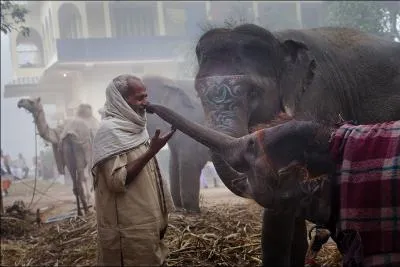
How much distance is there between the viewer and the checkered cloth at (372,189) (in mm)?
2020

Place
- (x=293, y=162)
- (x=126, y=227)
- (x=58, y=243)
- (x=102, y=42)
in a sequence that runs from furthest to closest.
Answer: (x=102, y=42)
(x=58, y=243)
(x=126, y=227)
(x=293, y=162)

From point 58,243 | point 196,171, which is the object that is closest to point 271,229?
point 58,243

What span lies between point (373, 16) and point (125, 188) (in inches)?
524

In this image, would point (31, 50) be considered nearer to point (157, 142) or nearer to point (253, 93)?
point (253, 93)

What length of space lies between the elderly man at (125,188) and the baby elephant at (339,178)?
116 centimetres

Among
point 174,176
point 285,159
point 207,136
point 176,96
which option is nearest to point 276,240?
point 207,136

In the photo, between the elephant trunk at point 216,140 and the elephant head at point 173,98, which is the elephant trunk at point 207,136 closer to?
the elephant trunk at point 216,140

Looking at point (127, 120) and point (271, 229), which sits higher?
point (127, 120)

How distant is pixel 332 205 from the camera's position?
A: 85.0 inches

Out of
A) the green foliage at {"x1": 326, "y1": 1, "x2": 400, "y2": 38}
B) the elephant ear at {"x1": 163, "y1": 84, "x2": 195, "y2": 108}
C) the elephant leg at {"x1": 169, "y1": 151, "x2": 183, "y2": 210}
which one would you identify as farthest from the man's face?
the green foliage at {"x1": 326, "y1": 1, "x2": 400, "y2": 38}

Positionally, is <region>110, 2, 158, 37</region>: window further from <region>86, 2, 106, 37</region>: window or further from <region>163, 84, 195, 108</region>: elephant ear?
<region>163, 84, 195, 108</region>: elephant ear

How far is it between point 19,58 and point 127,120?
26.4 meters

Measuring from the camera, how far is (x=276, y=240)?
3.81 metres

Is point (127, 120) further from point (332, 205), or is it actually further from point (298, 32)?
point (298, 32)
